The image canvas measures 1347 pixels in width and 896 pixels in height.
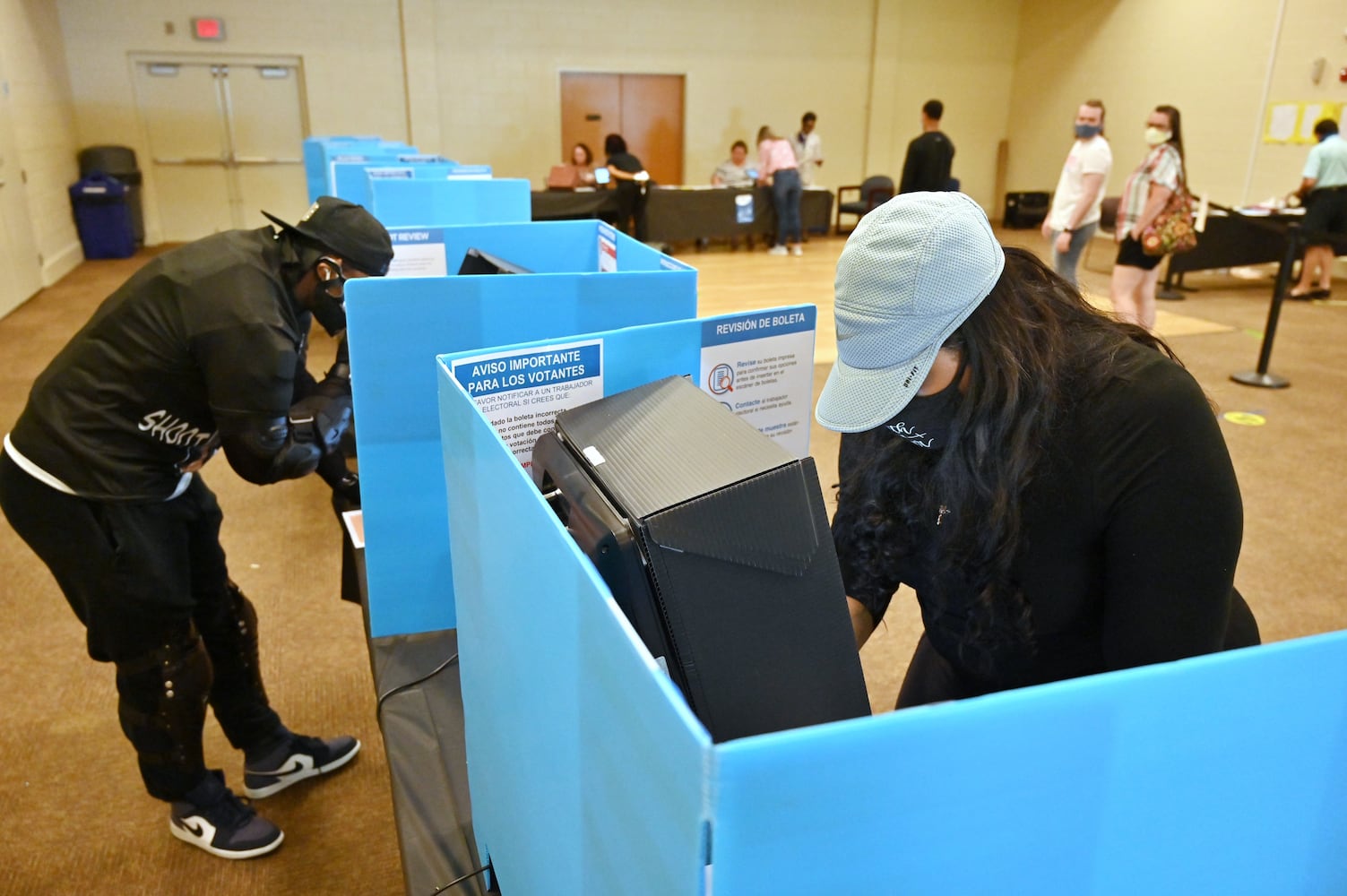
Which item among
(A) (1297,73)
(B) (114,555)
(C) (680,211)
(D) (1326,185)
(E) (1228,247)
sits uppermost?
(A) (1297,73)

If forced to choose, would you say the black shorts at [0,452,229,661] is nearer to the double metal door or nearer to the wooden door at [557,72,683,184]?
the double metal door

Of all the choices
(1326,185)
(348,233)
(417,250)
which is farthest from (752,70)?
(348,233)

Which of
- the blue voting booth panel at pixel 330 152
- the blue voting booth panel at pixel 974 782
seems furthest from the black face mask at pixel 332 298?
the blue voting booth panel at pixel 330 152

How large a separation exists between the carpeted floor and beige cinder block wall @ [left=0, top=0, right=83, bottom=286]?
10.6ft

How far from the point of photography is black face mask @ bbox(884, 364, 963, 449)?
909 millimetres

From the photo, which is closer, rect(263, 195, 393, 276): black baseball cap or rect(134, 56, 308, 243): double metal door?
rect(263, 195, 393, 276): black baseball cap

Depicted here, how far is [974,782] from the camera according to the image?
42 cm

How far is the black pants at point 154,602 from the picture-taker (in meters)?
1.49

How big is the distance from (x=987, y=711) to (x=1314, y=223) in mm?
8059

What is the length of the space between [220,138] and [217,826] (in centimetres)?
915

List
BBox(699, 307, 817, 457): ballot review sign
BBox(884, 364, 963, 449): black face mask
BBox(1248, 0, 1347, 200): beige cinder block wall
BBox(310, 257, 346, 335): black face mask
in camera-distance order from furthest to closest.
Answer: BBox(1248, 0, 1347, 200): beige cinder block wall → BBox(310, 257, 346, 335): black face mask → BBox(699, 307, 817, 457): ballot review sign → BBox(884, 364, 963, 449): black face mask

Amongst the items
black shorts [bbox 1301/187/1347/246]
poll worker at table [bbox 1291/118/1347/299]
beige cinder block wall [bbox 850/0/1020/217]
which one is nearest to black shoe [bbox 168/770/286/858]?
poll worker at table [bbox 1291/118/1347/299]

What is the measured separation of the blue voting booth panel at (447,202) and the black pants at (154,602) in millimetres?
Answer: 1818

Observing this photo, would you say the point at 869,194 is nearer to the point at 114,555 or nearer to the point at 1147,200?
the point at 1147,200
